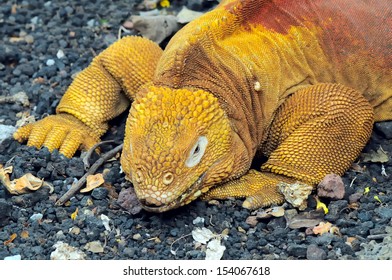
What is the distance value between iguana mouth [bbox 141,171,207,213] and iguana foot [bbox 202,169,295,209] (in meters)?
0.25

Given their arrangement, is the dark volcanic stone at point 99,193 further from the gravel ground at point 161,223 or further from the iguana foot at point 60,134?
the iguana foot at point 60,134

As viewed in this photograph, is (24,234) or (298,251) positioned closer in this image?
(298,251)

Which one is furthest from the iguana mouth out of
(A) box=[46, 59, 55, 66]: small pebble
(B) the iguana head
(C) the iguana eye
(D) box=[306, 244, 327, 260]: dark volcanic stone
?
(A) box=[46, 59, 55, 66]: small pebble

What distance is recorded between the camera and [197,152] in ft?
24.9

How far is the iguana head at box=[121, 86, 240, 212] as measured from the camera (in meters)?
7.38

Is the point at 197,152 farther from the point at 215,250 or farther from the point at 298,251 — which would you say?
the point at 298,251

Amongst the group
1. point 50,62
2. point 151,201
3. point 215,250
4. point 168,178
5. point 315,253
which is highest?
point 168,178

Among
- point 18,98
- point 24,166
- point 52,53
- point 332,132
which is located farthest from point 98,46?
point 332,132

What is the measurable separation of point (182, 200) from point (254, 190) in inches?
29.2

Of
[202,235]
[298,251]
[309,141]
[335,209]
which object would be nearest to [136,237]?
[202,235]

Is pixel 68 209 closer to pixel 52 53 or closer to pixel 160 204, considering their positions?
pixel 160 204

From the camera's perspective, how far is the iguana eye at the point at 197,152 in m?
7.52

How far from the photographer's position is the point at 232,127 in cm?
789

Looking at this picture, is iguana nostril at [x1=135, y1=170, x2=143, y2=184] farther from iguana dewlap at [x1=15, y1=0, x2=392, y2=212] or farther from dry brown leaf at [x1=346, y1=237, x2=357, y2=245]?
dry brown leaf at [x1=346, y1=237, x2=357, y2=245]
